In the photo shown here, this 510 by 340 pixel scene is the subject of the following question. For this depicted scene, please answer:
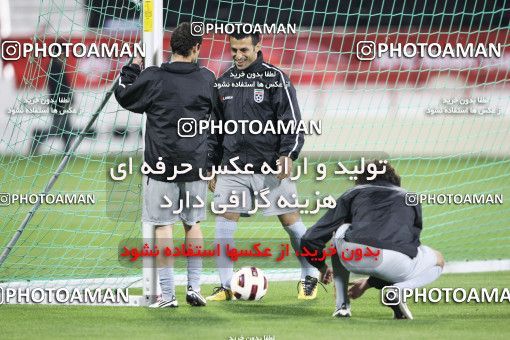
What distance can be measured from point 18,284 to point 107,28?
194 centimetres

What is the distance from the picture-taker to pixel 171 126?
6.89 meters

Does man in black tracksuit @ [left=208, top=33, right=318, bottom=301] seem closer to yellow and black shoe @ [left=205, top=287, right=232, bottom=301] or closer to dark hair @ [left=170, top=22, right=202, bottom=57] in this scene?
yellow and black shoe @ [left=205, top=287, right=232, bottom=301]

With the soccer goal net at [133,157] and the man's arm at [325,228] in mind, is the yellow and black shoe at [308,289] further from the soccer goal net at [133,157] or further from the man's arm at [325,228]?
the man's arm at [325,228]

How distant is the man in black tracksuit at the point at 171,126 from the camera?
687 cm

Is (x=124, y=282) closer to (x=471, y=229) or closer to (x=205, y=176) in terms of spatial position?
(x=205, y=176)

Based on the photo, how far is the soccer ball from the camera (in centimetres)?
720

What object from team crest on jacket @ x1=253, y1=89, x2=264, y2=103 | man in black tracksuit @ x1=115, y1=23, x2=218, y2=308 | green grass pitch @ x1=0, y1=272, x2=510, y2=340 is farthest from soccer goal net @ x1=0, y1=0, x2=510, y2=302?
green grass pitch @ x1=0, y1=272, x2=510, y2=340

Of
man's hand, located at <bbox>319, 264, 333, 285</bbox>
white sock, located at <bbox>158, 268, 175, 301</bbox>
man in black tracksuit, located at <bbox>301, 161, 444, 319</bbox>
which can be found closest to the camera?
man in black tracksuit, located at <bbox>301, 161, 444, 319</bbox>

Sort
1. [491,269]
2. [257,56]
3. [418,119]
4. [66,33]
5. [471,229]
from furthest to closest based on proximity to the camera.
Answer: [418,119]
[471,229]
[66,33]
[491,269]
[257,56]

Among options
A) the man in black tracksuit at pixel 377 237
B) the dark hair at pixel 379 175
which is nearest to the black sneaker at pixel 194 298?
the man in black tracksuit at pixel 377 237

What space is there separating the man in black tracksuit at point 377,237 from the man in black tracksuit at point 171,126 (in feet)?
2.83

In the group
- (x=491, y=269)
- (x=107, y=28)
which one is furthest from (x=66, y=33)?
(x=491, y=269)

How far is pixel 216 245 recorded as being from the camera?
24.8ft

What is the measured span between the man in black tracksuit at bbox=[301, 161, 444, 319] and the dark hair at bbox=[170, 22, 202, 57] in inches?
51.2
